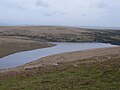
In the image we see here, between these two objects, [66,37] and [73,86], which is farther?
[66,37]

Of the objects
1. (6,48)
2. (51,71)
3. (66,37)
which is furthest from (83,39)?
(51,71)

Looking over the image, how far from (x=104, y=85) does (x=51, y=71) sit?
7231 millimetres

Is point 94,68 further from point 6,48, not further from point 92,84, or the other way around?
point 6,48

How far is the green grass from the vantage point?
721 inches

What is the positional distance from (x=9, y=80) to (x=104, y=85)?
8593 millimetres

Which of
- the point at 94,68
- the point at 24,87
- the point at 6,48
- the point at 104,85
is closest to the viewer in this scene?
the point at 104,85

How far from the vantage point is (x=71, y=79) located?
20234 mm

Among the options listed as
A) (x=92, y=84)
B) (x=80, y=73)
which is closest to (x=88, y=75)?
(x=80, y=73)

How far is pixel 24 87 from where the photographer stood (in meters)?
19.6

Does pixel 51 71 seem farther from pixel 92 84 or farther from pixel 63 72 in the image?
pixel 92 84

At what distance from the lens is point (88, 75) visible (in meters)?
21.1

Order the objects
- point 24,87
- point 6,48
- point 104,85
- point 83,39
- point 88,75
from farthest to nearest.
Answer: point 83,39 < point 6,48 < point 88,75 < point 24,87 < point 104,85

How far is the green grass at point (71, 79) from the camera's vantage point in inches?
721

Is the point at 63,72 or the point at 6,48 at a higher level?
the point at 63,72
